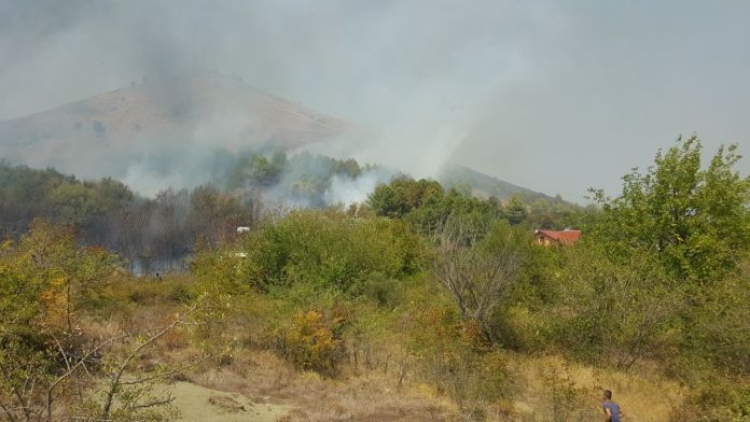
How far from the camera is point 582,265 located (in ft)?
50.5

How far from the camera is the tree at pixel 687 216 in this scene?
1608 centimetres

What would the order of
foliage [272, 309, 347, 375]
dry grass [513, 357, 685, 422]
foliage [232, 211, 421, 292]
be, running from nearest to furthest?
1. dry grass [513, 357, 685, 422]
2. foliage [272, 309, 347, 375]
3. foliage [232, 211, 421, 292]

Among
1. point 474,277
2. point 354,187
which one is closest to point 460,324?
point 474,277

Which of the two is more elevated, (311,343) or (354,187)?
(354,187)

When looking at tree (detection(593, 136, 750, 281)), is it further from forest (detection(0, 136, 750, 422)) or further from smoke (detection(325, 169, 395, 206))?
smoke (detection(325, 169, 395, 206))

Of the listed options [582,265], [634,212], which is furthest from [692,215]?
[582,265]

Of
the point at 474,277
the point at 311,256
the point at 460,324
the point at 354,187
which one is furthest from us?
the point at 354,187

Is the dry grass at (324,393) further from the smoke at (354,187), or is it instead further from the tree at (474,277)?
the smoke at (354,187)

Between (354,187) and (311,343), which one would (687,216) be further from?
(354,187)

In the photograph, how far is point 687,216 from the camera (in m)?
17.1

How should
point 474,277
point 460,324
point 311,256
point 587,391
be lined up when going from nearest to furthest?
point 587,391 < point 460,324 < point 474,277 < point 311,256

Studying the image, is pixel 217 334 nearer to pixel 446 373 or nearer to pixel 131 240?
pixel 446 373

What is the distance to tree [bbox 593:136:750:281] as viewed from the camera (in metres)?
16.1

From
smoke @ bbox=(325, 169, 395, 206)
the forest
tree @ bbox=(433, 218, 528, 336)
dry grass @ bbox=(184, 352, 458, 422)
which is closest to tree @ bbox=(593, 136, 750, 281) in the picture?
the forest
